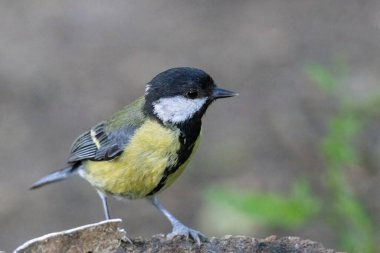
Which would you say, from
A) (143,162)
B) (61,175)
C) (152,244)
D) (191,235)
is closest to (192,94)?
(143,162)

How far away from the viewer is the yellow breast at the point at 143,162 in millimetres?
3840

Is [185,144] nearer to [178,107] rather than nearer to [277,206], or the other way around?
[178,107]

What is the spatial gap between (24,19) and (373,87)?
4.00 meters

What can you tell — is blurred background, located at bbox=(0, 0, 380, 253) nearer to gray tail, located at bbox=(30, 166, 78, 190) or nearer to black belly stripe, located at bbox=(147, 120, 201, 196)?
black belly stripe, located at bbox=(147, 120, 201, 196)

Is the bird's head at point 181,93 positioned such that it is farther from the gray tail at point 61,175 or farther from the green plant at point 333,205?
the gray tail at point 61,175

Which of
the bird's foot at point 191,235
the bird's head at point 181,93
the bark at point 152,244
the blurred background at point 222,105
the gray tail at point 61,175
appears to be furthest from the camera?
the blurred background at point 222,105

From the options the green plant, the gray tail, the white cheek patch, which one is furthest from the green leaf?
the gray tail

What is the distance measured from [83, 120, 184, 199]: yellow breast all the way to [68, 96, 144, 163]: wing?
0.06 m

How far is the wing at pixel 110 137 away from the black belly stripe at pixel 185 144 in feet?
0.98

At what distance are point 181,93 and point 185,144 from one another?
0.27m

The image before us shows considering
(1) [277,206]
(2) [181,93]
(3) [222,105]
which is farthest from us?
(3) [222,105]

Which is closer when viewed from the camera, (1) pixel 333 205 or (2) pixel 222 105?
(1) pixel 333 205

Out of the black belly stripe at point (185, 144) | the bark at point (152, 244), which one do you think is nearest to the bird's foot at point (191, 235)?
the bark at point (152, 244)

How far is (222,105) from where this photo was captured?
6922 millimetres
